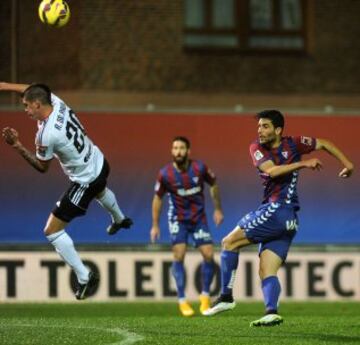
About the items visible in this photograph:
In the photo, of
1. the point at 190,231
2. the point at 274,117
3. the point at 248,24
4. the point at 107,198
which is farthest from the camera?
the point at 248,24

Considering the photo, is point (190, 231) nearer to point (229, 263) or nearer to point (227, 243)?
point (229, 263)

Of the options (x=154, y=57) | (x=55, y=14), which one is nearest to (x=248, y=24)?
(x=154, y=57)

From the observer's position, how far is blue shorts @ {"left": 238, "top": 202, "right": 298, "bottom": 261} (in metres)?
13.3

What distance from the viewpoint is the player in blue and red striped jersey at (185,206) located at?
17875 millimetres

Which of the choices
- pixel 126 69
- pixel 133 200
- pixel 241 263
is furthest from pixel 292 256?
pixel 126 69

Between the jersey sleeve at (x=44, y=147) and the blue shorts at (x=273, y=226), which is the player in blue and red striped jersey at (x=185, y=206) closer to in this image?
the blue shorts at (x=273, y=226)

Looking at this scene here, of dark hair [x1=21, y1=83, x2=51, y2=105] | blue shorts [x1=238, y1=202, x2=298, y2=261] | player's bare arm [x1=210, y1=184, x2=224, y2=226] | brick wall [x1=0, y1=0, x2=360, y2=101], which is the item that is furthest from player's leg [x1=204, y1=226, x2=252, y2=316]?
brick wall [x1=0, y1=0, x2=360, y2=101]

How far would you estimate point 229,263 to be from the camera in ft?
45.2

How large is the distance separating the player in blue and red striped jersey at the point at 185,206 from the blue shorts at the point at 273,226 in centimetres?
431

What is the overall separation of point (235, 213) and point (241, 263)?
2.32 ft

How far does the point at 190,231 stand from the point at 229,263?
4243mm

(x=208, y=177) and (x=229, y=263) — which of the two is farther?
(x=208, y=177)

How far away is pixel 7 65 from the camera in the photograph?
2434 cm

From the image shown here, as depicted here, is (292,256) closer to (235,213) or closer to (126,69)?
(235,213)
